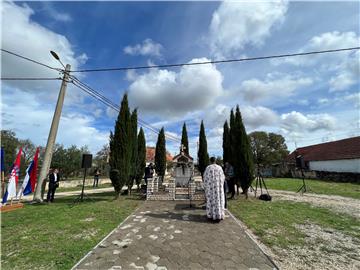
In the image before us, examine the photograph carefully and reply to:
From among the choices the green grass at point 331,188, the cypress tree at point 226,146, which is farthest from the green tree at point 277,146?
Result: the cypress tree at point 226,146

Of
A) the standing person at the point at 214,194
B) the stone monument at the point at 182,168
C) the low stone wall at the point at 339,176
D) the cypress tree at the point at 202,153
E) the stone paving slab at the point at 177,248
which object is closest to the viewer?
the stone paving slab at the point at 177,248

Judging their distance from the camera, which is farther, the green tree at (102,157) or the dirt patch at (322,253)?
the green tree at (102,157)

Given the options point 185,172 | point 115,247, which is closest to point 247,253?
point 115,247

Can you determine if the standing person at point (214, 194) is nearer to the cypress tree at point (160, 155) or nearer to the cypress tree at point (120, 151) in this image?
the cypress tree at point (120, 151)

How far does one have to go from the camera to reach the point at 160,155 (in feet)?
57.7

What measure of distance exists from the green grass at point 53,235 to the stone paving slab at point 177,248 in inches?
14.7

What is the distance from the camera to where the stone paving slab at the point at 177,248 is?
11.1ft

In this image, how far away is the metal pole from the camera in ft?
32.1

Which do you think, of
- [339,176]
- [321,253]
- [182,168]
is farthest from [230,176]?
[339,176]

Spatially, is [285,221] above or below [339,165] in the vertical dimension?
below

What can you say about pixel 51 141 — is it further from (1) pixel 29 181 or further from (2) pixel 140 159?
(2) pixel 140 159

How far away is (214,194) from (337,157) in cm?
2570

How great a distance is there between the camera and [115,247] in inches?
161

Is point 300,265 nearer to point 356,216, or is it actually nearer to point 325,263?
point 325,263
